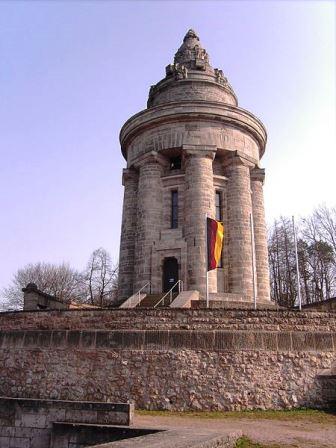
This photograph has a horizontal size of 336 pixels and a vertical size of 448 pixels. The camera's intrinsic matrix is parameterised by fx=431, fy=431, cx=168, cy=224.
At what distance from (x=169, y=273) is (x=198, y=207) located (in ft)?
12.0

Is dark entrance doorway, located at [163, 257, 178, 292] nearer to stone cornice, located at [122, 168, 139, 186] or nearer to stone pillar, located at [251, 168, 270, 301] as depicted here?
stone pillar, located at [251, 168, 270, 301]

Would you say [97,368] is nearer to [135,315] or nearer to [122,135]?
[135,315]

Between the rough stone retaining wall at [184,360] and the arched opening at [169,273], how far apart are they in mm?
8166

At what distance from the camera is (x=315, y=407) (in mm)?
11906

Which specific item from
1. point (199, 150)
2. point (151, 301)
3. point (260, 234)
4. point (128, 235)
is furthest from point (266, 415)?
point (128, 235)

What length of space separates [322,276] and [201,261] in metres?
18.2

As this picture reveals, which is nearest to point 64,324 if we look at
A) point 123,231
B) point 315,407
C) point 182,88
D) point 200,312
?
point 200,312

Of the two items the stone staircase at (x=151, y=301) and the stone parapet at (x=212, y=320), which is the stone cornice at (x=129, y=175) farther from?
the stone parapet at (x=212, y=320)

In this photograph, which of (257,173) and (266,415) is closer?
(266,415)

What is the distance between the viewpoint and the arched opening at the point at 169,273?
21734mm

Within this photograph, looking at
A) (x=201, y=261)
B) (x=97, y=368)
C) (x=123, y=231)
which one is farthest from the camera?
(x=123, y=231)

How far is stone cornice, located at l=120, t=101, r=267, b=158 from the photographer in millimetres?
23172

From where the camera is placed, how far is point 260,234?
79.8 ft

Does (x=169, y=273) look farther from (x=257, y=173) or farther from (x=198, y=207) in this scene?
(x=257, y=173)
